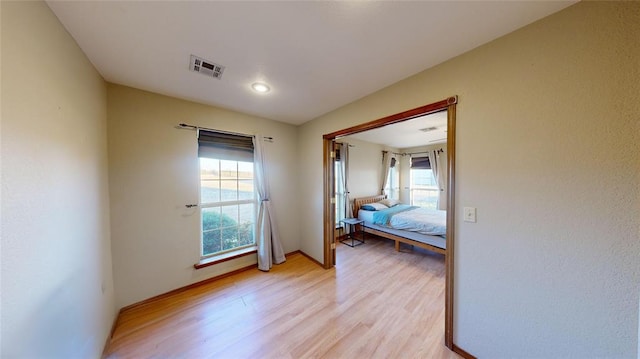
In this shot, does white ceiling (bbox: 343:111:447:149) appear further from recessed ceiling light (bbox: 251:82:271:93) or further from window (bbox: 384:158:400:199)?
recessed ceiling light (bbox: 251:82:271:93)

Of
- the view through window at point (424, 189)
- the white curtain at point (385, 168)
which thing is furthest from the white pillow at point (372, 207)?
the view through window at point (424, 189)

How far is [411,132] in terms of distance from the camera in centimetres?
389

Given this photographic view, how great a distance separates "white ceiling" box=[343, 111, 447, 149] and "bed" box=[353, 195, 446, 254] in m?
1.61

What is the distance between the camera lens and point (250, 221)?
2943 millimetres

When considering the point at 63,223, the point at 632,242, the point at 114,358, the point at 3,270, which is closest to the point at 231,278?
the point at 114,358

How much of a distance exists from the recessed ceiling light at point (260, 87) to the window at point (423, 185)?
4.80 m

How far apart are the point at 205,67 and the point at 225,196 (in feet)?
5.36

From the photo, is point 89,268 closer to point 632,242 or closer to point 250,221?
point 250,221

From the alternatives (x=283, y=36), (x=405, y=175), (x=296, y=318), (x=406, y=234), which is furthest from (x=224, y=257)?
(x=405, y=175)

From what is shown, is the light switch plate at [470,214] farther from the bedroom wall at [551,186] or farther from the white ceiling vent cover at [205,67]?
the white ceiling vent cover at [205,67]

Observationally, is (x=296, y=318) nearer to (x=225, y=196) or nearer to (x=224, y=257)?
(x=224, y=257)

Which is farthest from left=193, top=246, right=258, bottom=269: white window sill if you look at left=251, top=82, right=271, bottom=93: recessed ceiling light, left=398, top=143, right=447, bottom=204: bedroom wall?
left=398, top=143, right=447, bottom=204: bedroom wall

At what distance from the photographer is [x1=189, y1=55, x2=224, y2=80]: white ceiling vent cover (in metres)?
1.52

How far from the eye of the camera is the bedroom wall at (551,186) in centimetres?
95
